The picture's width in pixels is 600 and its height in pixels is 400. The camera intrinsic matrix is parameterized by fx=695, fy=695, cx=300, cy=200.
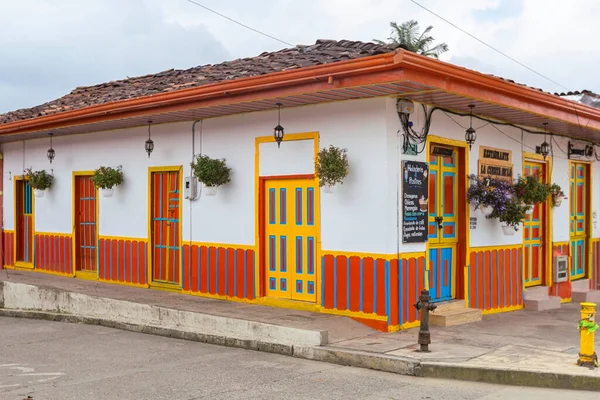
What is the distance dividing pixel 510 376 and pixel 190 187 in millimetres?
6943

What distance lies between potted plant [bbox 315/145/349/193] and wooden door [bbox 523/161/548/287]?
14.6 feet

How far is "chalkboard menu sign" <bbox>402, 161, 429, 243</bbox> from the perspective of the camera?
977cm

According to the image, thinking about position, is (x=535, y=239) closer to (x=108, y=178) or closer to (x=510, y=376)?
(x=510, y=376)

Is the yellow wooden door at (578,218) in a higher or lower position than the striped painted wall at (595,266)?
higher

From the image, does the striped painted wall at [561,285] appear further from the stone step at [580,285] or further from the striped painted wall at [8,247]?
the striped painted wall at [8,247]

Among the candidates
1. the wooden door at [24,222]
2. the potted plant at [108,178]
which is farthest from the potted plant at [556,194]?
the wooden door at [24,222]

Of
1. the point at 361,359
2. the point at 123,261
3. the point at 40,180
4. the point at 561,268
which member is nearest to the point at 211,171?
the point at 123,261

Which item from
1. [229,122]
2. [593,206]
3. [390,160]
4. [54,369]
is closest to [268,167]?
[229,122]

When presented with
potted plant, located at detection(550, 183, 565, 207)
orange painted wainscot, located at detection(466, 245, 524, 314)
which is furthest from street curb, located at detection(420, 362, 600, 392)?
potted plant, located at detection(550, 183, 565, 207)

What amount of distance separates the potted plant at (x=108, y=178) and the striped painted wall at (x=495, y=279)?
7.04 metres

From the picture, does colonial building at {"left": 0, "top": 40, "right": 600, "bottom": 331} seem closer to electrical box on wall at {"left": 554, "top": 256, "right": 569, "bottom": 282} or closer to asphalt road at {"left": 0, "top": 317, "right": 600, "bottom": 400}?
electrical box on wall at {"left": 554, "top": 256, "right": 569, "bottom": 282}

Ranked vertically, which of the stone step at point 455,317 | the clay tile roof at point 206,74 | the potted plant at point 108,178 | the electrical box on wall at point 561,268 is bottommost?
the stone step at point 455,317

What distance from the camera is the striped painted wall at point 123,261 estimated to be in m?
13.6

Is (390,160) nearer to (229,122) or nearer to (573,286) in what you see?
(229,122)
